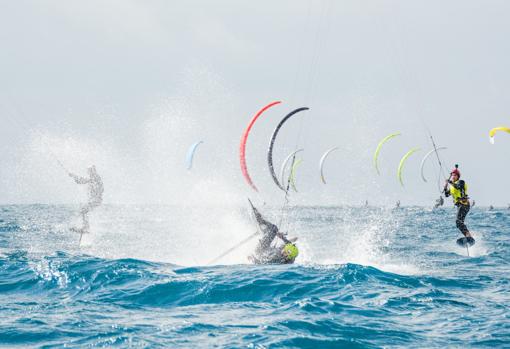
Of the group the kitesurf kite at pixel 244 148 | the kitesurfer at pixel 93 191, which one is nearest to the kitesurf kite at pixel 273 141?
the kitesurf kite at pixel 244 148

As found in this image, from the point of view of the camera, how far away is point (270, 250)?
16.6 metres

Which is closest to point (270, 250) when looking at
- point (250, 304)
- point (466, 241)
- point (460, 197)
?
point (250, 304)

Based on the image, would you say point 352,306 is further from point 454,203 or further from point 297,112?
point 454,203

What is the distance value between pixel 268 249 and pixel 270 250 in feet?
0.23

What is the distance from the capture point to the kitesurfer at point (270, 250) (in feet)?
54.0

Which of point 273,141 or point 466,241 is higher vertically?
point 273,141

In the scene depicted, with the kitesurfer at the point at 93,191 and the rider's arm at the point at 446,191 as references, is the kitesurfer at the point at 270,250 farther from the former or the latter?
the kitesurfer at the point at 93,191

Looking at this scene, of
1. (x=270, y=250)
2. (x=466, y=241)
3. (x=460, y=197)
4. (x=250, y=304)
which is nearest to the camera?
(x=250, y=304)

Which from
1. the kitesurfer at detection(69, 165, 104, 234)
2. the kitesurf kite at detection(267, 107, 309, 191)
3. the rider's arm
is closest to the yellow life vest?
the rider's arm

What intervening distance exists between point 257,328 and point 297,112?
10496mm

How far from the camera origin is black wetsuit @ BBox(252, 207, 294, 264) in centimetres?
1644

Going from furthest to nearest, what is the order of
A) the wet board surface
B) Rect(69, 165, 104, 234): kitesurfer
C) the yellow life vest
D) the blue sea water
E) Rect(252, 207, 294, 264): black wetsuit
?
Rect(69, 165, 104, 234): kitesurfer → the wet board surface → the yellow life vest → Rect(252, 207, 294, 264): black wetsuit → the blue sea water

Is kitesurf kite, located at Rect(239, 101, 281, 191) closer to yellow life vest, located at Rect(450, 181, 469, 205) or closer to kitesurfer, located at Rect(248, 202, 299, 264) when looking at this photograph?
kitesurfer, located at Rect(248, 202, 299, 264)

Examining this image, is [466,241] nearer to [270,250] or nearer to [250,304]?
[270,250]
